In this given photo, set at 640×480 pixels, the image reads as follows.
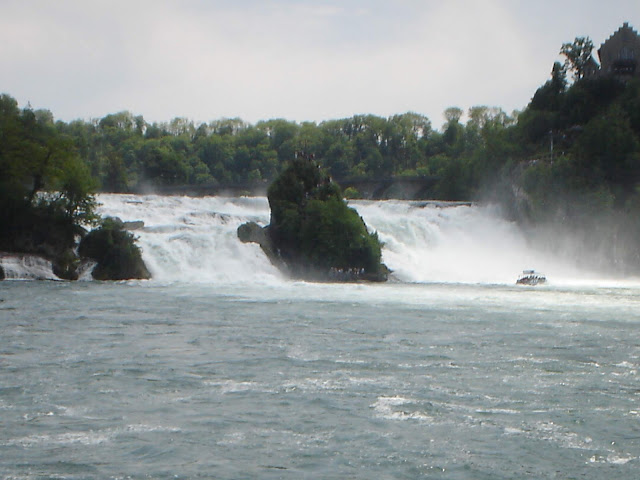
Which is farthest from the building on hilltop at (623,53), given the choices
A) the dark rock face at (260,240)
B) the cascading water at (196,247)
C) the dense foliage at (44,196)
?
the dense foliage at (44,196)

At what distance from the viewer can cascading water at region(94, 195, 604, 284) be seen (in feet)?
130

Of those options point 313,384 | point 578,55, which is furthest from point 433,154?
point 313,384

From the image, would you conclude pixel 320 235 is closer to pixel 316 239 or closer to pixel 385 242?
pixel 316 239

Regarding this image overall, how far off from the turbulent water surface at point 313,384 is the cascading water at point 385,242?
20.1 ft

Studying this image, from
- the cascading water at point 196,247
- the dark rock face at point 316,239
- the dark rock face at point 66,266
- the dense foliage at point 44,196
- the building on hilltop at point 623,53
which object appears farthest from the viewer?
the building on hilltop at point 623,53

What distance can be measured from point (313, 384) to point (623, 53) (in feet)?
194

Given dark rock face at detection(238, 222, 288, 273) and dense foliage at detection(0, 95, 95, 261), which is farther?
dark rock face at detection(238, 222, 288, 273)

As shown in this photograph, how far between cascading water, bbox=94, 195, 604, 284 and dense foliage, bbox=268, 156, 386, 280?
1700mm

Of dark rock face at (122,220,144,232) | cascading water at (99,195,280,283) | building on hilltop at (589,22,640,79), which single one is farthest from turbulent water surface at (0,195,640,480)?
building on hilltop at (589,22,640,79)

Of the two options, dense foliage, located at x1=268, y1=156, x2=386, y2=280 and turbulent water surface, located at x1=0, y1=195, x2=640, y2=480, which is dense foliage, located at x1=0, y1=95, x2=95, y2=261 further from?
dense foliage, located at x1=268, y1=156, x2=386, y2=280

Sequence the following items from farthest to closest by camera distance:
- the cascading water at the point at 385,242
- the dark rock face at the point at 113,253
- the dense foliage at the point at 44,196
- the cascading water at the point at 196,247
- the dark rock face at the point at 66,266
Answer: the cascading water at the point at 385,242
the cascading water at the point at 196,247
the dense foliage at the point at 44,196
the dark rock face at the point at 113,253
the dark rock face at the point at 66,266

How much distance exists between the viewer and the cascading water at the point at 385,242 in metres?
39.8

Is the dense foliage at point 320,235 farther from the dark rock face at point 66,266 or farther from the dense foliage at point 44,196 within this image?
the dark rock face at point 66,266

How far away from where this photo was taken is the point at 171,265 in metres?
39.1
